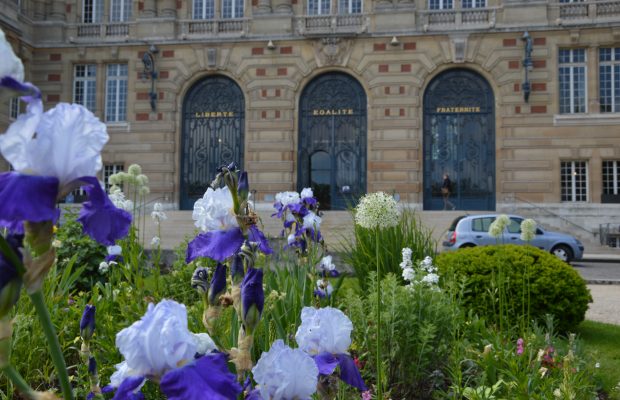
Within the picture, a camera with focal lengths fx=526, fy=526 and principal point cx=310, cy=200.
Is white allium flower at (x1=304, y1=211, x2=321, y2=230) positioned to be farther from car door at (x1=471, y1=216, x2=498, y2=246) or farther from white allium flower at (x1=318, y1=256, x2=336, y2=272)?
car door at (x1=471, y1=216, x2=498, y2=246)

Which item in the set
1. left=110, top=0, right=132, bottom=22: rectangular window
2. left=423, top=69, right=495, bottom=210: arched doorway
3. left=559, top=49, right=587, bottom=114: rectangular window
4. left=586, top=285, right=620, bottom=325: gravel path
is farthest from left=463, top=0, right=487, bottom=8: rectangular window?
left=110, top=0, right=132, bottom=22: rectangular window

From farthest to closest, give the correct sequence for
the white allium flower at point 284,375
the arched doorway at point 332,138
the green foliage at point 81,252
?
the arched doorway at point 332,138 < the green foliage at point 81,252 < the white allium flower at point 284,375

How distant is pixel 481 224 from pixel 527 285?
9558 millimetres

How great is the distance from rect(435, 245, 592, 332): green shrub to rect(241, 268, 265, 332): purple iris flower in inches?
187

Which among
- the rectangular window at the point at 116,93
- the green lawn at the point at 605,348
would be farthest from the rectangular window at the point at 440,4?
the green lawn at the point at 605,348

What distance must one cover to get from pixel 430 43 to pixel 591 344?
18203 millimetres

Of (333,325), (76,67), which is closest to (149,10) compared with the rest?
(76,67)

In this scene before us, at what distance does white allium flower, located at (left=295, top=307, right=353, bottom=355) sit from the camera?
1.28 m

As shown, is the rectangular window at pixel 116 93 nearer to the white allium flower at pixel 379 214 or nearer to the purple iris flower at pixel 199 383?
the white allium flower at pixel 379 214

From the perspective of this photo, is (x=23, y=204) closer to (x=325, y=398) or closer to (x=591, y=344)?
(x=325, y=398)

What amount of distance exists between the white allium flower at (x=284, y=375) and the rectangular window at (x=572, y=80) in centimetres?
2303

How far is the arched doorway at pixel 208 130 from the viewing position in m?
23.2

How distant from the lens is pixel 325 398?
1316mm

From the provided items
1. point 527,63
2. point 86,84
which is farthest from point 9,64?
point 86,84
